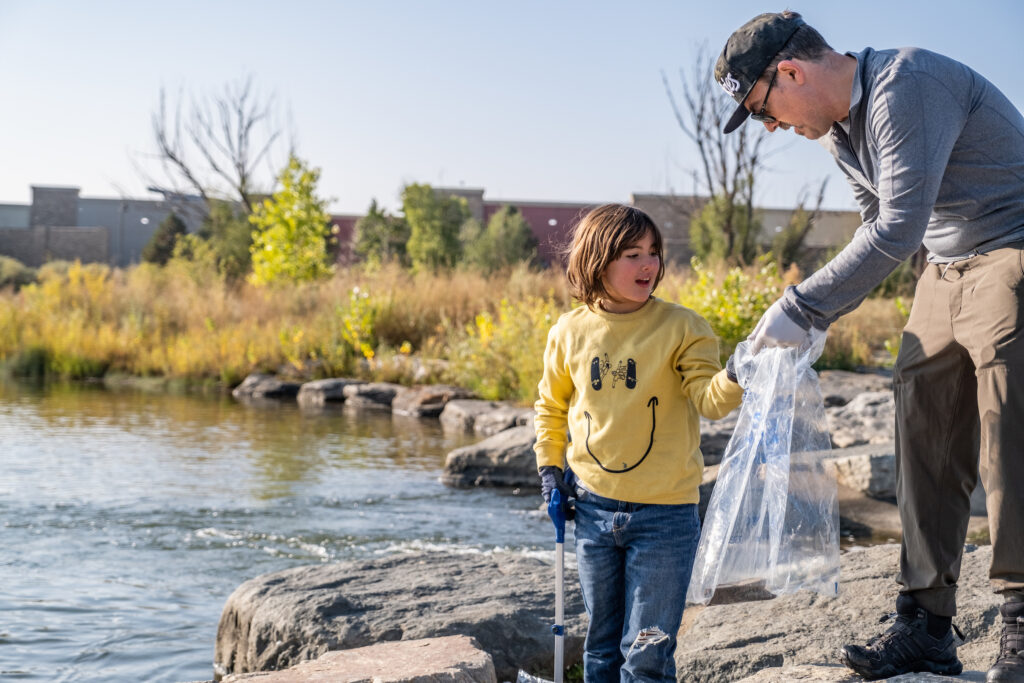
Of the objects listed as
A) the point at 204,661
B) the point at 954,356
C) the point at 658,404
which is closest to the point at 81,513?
the point at 204,661

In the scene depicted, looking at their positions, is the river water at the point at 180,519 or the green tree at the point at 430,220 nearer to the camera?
the river water at the point at 180,519

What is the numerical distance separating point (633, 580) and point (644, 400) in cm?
45

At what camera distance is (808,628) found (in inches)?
126

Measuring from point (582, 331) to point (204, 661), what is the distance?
232 cm

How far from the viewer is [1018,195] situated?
7.60 ft

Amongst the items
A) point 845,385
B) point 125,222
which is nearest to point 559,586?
point 845,385

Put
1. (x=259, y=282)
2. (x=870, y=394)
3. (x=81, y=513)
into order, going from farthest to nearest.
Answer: (x=259, y=282)
(x=870, y=394)
(x=81, y=513)

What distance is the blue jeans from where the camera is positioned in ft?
8.02

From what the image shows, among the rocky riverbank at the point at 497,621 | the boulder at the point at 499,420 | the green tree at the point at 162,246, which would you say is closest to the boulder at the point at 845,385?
the boulder at the point at 499,420

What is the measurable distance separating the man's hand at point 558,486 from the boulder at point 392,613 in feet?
3.33

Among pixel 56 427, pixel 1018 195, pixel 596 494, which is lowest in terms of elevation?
pixel 56 427

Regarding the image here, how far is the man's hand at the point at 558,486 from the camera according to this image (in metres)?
2.61

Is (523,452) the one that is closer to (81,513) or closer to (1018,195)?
(81,513)

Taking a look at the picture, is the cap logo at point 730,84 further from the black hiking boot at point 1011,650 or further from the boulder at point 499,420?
the boulder at point 499,420
